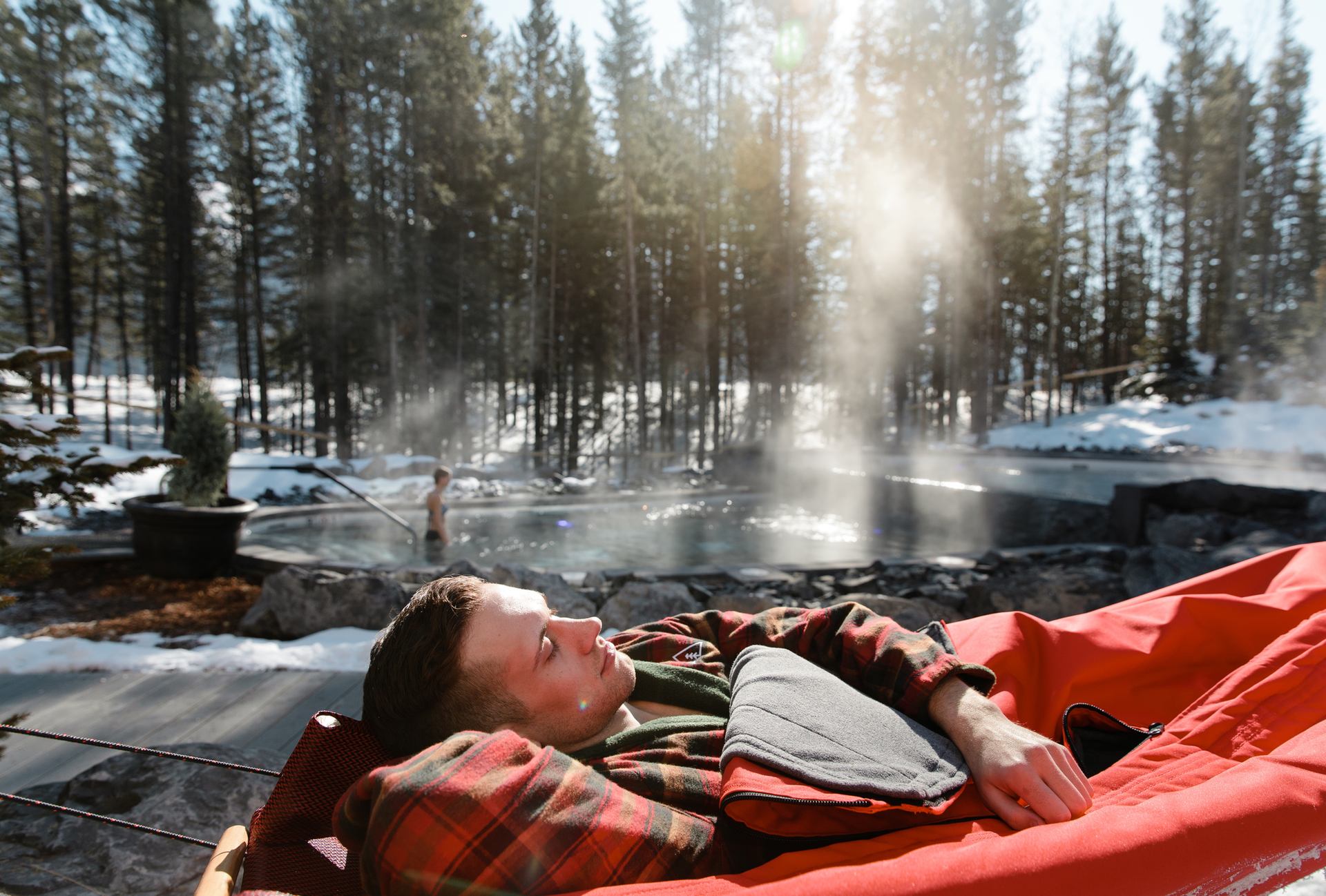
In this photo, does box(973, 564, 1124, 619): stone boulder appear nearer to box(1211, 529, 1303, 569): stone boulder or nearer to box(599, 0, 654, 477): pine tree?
box(1211, 529, 1303, 569): stone boulder

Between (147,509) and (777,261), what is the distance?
1539 cm

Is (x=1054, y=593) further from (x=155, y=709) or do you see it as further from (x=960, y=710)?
(x=155, y=709)

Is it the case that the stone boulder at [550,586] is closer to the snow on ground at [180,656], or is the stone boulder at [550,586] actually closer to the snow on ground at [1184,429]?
the snow on ground at [180,656]

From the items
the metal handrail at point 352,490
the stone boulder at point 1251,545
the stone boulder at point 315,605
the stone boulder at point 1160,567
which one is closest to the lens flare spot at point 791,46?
the metal handrail at point 352,490

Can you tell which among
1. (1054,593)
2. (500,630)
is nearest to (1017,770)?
(500,630)

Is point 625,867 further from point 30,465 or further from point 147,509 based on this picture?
point 147,509

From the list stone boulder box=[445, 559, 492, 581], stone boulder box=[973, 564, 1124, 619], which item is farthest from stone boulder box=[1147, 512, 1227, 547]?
stone boulder box=[445, 559, 492, 581]

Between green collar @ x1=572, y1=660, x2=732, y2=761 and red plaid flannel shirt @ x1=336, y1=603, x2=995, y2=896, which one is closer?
red plaid flannel shirt @ x1=336, y1=603, x2=995, y2=896

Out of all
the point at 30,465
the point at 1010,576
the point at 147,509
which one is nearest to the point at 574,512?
the point at 147,509

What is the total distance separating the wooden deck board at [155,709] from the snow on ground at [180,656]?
71mm

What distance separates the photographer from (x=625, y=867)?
3.05 feet

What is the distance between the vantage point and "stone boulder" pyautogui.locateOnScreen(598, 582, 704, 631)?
420 centimetres

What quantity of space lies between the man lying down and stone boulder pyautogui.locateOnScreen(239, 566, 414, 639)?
3.14 meters

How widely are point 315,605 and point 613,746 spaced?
11.4 ft
